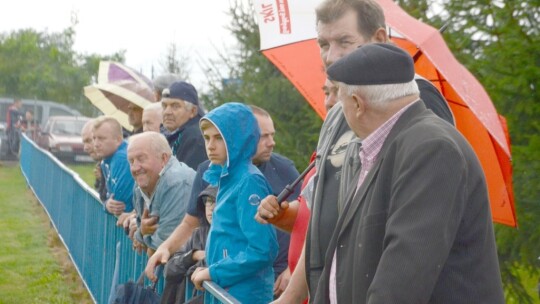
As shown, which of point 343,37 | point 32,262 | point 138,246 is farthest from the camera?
point 32,262

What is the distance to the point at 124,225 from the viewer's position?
7.44 m

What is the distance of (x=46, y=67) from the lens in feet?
174

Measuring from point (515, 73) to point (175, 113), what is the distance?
2.29 metres

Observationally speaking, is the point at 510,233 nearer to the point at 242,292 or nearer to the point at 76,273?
the point at 242,292

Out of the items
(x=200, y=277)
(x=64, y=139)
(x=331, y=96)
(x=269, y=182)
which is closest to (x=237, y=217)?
(x=200, y=277)

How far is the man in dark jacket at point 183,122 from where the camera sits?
287 inches

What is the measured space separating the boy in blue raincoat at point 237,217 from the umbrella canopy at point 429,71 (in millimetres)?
422

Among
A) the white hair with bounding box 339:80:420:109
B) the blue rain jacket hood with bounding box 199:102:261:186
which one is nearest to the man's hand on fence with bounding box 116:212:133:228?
the blue rain jacket hood with bounding box 199:102:261:186

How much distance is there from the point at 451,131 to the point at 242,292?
7.21ft

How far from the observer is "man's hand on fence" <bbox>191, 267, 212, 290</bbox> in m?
4.96

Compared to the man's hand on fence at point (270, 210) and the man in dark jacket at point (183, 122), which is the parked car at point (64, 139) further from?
the man's hand on fence at point (270, 210)

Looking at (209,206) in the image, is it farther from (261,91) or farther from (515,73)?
(261,91)

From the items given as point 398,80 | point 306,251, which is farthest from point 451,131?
point 306,251

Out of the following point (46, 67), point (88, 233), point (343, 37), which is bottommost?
point (88, 233)
